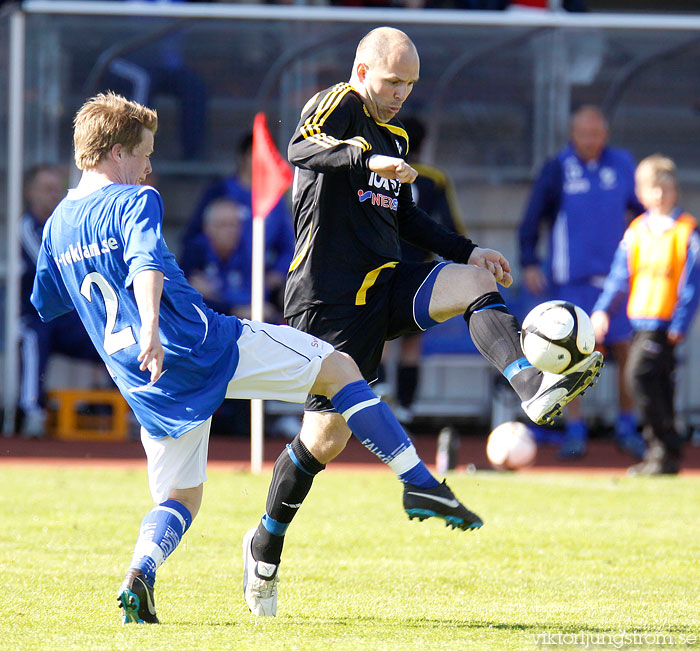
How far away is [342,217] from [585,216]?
5887mm

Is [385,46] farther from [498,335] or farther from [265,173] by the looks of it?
[265,173]

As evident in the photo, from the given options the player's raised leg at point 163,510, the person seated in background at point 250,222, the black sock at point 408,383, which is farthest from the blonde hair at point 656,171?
the player's raised leg at point 163,510

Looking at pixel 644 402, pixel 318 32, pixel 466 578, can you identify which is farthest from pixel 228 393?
pixel 318 32

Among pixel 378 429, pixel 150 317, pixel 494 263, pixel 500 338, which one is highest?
pixel 494 263

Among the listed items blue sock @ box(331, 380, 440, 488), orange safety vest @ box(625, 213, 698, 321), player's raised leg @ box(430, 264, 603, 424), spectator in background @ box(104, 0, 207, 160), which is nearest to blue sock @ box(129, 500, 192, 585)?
blue sock @ box(331, 380, 440, 488)

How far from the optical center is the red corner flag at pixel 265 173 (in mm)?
8383

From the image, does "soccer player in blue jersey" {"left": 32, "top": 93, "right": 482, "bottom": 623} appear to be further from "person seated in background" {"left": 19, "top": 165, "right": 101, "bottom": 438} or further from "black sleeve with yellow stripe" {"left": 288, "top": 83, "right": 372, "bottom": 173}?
"person seated in background" {"left": 19, "top": 165, "right": 101, "bottom": 438}

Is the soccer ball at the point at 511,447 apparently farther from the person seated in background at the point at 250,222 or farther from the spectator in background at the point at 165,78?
the spectator in background at the point at 165,78

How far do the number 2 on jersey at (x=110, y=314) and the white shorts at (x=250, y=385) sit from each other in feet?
0.98

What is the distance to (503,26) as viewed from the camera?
434 inches

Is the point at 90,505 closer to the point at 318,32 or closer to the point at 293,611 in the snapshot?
the point at 293,611

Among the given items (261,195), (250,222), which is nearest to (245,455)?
(261,195)

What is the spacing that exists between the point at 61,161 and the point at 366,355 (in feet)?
25.3

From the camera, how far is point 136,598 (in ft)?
11.8
